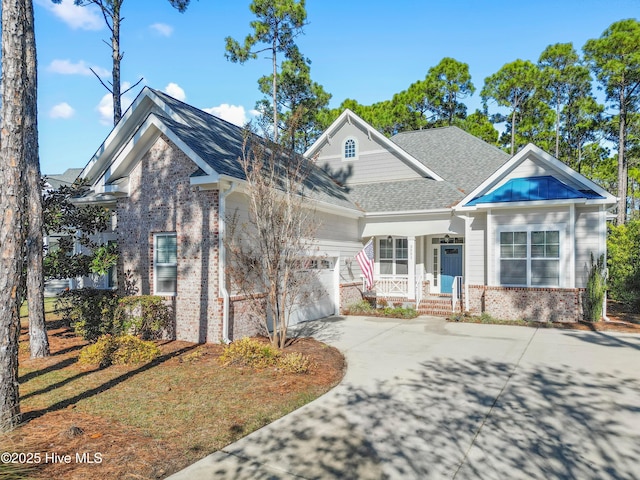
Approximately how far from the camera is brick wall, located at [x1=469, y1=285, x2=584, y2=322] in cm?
1256

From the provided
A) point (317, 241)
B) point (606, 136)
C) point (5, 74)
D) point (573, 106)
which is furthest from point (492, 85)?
point (5, 74)

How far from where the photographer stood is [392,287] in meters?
16.2

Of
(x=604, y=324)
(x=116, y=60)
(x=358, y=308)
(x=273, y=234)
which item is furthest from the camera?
(x=116, y=60)

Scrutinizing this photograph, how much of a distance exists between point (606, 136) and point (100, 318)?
35.2 m

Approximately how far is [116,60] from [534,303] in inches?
762

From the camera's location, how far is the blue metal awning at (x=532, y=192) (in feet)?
40.9

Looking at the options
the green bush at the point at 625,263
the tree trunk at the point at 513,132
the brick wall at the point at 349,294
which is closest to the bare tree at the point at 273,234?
the brick wall at the point at 349,294

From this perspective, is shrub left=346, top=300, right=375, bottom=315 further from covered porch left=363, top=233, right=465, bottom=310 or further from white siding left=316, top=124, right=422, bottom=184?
white siding left=316, top=124, right=422, bottom=184

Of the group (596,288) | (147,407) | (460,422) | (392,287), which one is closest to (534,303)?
(596,288)

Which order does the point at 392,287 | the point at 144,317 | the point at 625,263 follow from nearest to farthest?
1. the point at 144,317
2. the point at 625,263
3. the point at 392,287

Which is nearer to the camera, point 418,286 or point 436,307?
point 436,307

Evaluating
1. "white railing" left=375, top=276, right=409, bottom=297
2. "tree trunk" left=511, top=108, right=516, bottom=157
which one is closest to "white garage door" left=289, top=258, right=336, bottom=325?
"white railing" left=375, top=276, right=409, bottom=297

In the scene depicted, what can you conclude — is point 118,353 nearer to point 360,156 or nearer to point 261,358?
point 261,358

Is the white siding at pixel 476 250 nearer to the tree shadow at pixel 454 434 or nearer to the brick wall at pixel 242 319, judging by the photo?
the tree shadow at pixel 454 434
